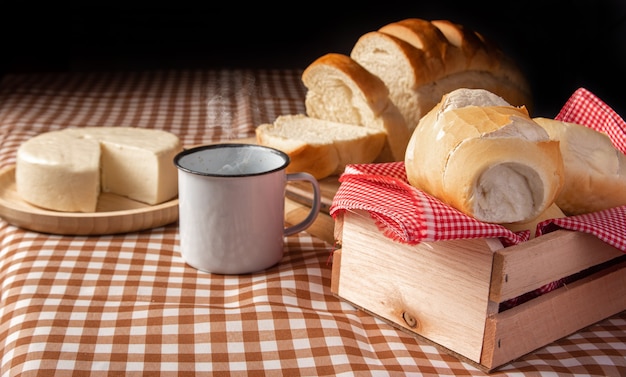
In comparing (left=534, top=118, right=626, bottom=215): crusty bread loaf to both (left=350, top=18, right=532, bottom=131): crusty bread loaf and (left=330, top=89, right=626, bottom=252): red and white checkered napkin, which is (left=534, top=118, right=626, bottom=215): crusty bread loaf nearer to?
(left=330, top=89, right=626, bottom=252): red and white checkered napkin

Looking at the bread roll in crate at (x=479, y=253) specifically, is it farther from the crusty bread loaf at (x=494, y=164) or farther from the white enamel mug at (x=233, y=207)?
the white enamel mug at (x=233, y=207)

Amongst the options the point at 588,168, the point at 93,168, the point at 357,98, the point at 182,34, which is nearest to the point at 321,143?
the point at 357,98

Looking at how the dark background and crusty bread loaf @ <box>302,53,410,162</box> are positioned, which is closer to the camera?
crusty bread loaf @ <box>302,53,410,162</box>

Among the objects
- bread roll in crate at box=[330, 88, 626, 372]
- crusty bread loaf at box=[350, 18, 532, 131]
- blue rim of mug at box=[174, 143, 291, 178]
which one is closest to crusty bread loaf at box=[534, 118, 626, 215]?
bread roll in crate at box=[330, 88, 626, 372]

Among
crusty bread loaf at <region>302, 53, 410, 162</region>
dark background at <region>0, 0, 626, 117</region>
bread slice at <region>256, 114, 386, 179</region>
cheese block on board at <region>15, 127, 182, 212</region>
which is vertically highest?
crusty bread loaf at <region>302, 53, 410, 162</region>

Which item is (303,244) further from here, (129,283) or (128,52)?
(128,52)

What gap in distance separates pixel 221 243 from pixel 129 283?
14 centimetres

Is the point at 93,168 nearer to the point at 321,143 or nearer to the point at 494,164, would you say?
the point at 321,143

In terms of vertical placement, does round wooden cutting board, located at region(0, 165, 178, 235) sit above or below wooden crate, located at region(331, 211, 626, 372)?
below

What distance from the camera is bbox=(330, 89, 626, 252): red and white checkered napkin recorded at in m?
0.75

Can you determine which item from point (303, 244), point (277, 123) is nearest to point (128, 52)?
point (277, 123)

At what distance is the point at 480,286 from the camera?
77cm

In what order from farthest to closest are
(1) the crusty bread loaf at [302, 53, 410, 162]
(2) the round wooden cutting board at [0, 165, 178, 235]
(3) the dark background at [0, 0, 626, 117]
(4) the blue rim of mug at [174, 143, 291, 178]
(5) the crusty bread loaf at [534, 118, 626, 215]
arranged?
(3) the dark background at [0, 0, 626, 117] → (1) the crusty bread loaf at [302, 53, 410, 162] → (2) the round wooden cutting board at [0, 165, 178, 235] → (4) the blue rim of mug at [174, 143, 291, 178] → (5) the crusty bread loaf at [534, 118, 626, 215]

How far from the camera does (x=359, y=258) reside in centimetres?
91
